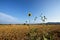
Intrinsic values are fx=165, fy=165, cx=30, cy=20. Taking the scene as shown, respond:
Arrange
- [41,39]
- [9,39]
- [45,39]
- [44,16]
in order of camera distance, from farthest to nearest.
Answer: [9,39], [44,16], [41,39], [45,39]

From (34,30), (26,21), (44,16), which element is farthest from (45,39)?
(26,21)

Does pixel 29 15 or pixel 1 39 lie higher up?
pixel 29 15

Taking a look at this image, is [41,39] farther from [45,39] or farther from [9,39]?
[9,39]

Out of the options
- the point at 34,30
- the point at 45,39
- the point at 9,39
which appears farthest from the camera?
the point at 9,39

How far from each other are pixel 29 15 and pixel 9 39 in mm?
4593

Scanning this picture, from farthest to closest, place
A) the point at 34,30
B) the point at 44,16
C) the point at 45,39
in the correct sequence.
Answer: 1. the point at 44,16
2. the point at 34,30
3. the point at 45,39

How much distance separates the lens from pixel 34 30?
2.78 m

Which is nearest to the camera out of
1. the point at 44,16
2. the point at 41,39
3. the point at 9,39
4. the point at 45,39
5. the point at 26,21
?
the point at 45,39

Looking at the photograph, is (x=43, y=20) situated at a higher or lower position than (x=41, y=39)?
higher

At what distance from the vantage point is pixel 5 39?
852 centimetres

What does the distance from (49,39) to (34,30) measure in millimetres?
650

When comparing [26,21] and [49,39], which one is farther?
[26,21]

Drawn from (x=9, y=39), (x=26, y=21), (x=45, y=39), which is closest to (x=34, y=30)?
(x=45, y=39)

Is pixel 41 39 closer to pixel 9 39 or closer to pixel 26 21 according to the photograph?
pixel 26 21
